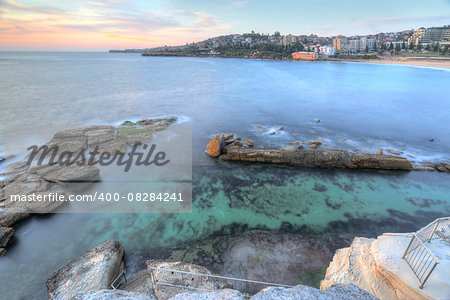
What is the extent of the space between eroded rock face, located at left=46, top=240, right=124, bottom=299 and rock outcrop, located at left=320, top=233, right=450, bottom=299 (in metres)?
6.10

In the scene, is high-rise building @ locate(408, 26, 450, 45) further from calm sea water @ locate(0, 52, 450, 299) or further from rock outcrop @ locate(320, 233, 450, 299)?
rock outcrop @ locate(320, 233, 450, 299)

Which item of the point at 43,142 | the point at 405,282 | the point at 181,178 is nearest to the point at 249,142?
the point at 181,178

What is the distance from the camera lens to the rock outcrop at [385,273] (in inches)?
147

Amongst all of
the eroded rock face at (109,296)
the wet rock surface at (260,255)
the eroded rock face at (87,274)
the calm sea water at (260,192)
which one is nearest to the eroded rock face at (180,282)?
the wet rock surface at (260,255)

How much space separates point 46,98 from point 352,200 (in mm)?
38546

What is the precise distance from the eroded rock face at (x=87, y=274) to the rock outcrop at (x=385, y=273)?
610 cm

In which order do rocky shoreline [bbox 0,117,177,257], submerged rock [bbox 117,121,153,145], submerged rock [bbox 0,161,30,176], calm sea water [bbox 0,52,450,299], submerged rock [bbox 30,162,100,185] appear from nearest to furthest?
calm sea water [bbox 0,52,450,299] < rocky shoreline [bbox 0,117,177,257] < submerged rock [bbox 30,162,100,185] < submerged rock [bbox 0,161,30,176] < submerged rock [bbox 117,121,153,145]

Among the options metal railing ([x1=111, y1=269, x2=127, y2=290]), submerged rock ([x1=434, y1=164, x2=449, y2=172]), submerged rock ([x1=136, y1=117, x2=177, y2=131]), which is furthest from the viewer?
submerged rock ([x1=136, y1=117, x2=177, y2=131])

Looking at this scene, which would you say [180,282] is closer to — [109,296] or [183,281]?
[183,281]

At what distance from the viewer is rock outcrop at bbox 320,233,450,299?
3.73 metres

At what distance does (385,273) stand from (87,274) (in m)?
7.47

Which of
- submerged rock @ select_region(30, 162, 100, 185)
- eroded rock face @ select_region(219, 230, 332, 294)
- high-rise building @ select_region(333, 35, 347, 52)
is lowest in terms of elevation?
eroded rock face @ select_region(219, 230, 332, 294)

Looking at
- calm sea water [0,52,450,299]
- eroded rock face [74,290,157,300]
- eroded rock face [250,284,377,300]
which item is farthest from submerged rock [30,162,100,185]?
eroded rock face [250,284,377,300]

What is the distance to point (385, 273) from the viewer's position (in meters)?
4.25
